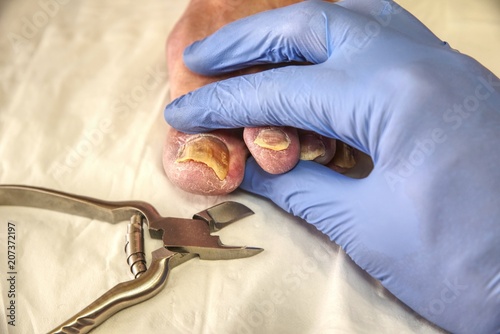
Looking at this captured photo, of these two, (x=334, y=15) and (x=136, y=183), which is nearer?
(x=334, y=15)

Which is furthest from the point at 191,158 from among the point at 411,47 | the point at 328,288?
the point at 411,47

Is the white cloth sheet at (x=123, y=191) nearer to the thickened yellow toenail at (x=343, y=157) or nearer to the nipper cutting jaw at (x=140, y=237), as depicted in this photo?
the nipper cutting jaw at (x=140, y=237)

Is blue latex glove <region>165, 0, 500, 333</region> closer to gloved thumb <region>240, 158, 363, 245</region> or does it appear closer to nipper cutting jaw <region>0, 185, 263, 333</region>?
gloved thumb <region>240, 158, 363, 245</region>

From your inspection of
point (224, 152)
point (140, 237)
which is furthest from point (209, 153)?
point (140, 237)

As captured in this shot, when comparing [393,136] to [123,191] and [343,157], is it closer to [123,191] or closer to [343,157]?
[343,157]

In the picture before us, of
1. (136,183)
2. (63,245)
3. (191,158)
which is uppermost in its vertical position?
(191,158)

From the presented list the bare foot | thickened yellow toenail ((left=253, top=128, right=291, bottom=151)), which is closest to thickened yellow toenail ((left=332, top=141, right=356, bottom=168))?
the bare foot

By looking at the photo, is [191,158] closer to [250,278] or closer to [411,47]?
[250,278]

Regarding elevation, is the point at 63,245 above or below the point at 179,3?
below
